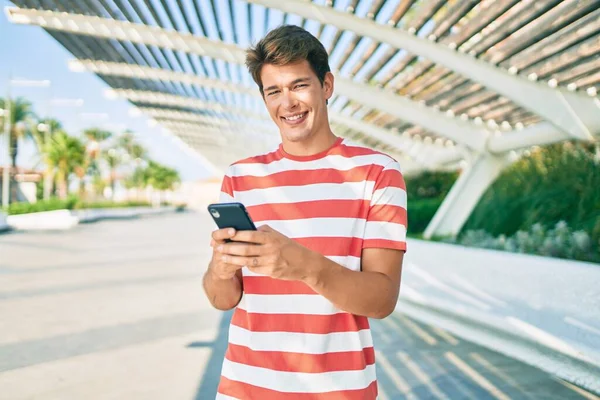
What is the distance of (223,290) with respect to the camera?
1.64 meters

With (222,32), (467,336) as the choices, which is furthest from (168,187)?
(467,336)

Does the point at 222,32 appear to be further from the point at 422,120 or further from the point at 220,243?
the point at 220,243

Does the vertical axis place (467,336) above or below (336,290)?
below

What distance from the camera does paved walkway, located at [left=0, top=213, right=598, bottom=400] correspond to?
4.29 metres

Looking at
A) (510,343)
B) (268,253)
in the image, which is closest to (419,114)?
(510,343)

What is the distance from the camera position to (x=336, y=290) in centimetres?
137

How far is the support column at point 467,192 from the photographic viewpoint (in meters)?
11.5

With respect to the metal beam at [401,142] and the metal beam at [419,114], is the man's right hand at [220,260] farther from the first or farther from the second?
the metal beam at [401,142]

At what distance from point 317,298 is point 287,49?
642 mm

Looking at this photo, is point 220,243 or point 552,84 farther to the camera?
point 552,84

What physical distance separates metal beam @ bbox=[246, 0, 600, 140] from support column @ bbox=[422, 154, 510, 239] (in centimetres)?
328

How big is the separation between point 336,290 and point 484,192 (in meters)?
11.4

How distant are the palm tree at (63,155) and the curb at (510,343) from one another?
47.9m

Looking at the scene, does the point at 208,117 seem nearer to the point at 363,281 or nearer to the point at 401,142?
the point at 401,142
